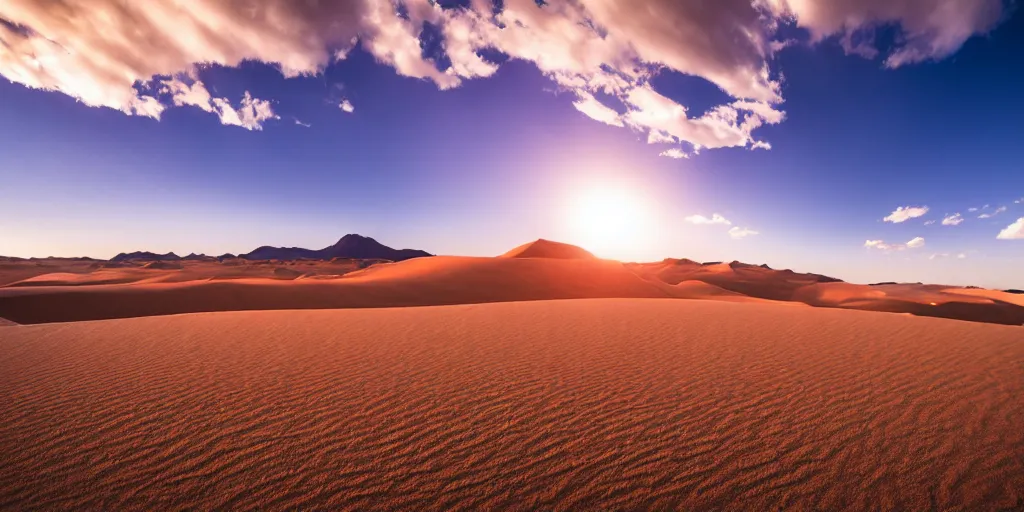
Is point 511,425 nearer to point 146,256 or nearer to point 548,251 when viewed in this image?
point 548,251

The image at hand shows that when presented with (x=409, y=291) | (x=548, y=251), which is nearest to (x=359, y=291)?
(x=409, y=291)

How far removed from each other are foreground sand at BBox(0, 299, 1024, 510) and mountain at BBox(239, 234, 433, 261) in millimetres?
178024

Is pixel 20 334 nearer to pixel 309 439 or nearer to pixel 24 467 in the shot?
pixel 24 467

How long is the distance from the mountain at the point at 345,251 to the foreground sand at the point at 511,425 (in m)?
178

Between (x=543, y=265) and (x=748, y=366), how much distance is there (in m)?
35.5

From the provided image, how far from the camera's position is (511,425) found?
18.3 ft

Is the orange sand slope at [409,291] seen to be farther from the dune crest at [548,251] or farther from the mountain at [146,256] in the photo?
the mountain at [146,256]

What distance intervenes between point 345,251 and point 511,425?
19483 centimetres

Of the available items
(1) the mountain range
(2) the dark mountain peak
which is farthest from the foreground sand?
(2) the dark mountain peak

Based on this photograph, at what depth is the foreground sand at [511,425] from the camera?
4.11 metres

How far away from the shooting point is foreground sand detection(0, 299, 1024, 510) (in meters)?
4.11

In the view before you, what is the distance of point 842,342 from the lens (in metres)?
11.2

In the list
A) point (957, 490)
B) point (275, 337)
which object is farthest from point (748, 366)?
point (275, 337)

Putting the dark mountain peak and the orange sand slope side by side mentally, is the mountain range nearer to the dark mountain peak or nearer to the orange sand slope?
the dark mountain peak
